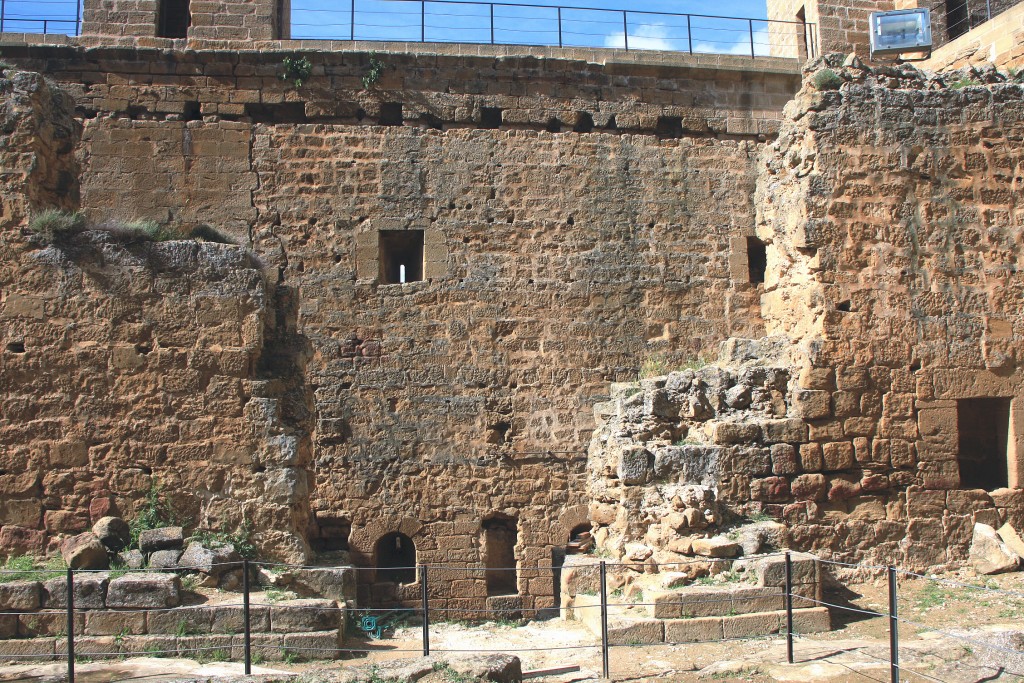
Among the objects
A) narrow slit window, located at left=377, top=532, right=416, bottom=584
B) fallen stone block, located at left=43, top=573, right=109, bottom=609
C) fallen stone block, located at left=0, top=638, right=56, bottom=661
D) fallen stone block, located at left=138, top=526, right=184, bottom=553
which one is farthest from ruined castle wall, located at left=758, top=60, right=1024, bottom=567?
fallen stone block, located at left=0, top=638, right=56, bottom=661

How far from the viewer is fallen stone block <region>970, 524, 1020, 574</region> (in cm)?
899

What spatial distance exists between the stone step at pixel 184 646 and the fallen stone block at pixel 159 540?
77 centimetres

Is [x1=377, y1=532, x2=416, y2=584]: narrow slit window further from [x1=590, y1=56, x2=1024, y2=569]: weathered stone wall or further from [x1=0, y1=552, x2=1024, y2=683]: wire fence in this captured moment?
[x1=0, y1=552, x2=1024, y2=683]: wire fence

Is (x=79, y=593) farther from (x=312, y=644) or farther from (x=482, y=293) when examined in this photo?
(x=482, y=293)

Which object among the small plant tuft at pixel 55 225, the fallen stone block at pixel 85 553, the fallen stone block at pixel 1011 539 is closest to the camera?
the fallen stone block at pixel 85 553

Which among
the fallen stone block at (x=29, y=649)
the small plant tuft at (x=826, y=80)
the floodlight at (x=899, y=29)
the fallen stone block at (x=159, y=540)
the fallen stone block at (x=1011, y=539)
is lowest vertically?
the fallen stone block at (x=29, y=649)

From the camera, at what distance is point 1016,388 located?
31.4 ft

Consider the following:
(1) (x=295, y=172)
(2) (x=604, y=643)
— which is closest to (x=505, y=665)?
(2) (x=604, y=643)

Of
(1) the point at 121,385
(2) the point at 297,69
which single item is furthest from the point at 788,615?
(2) the point at 297,69

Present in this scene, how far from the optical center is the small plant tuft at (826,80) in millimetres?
9656

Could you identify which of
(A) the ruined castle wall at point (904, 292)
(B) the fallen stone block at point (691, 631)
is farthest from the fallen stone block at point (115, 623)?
(A) the ruined castle wall at point (904, 292)

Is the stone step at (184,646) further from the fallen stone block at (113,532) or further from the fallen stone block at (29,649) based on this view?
the fallen stone block at (113,532)

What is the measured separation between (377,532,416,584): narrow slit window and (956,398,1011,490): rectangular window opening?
21.2 feet

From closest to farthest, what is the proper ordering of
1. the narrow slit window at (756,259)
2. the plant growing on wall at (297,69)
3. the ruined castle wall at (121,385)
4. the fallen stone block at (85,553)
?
the fallen stone block at (85,553) < the ruined castle wall at (121,385) < the plant growing on wall at (297,69) < the narrow slit window at (756,259)
